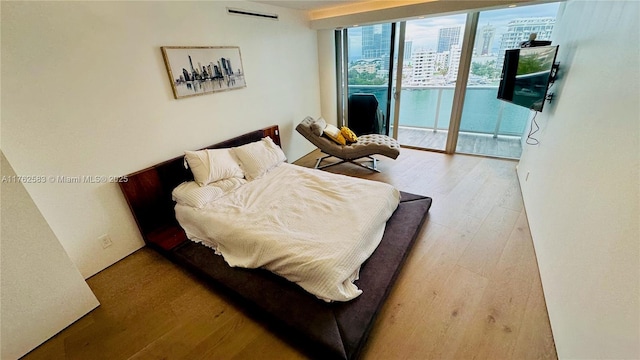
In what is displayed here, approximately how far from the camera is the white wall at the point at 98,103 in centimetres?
163

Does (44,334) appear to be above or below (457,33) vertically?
below

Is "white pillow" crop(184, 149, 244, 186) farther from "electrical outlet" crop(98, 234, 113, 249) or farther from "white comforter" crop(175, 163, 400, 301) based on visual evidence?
"electrical outlet" crop(98, 234, 113, 249)

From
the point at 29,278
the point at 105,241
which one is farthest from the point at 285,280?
the point at 105,241

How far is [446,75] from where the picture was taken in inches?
156

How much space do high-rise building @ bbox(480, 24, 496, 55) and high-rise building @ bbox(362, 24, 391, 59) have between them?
1.27 meters

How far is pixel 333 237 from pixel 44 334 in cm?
192

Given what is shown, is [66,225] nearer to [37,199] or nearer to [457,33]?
[37,199]

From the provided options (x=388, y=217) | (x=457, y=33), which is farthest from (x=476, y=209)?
(x=457, y=33)

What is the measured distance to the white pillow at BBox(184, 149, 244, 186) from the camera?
2434mm

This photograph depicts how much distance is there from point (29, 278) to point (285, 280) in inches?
59.2

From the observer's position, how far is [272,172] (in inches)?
113

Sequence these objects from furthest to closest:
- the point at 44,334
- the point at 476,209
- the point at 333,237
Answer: the point at 476,209, the point at 333,237, the point at 44,334

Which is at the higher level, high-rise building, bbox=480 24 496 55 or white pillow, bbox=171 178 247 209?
high-rise building, bbox=480 24 496 55

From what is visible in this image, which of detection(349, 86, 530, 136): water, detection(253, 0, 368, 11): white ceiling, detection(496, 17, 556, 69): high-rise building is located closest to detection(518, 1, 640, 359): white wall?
detection(496, 17, 556, 69): high-rise building
